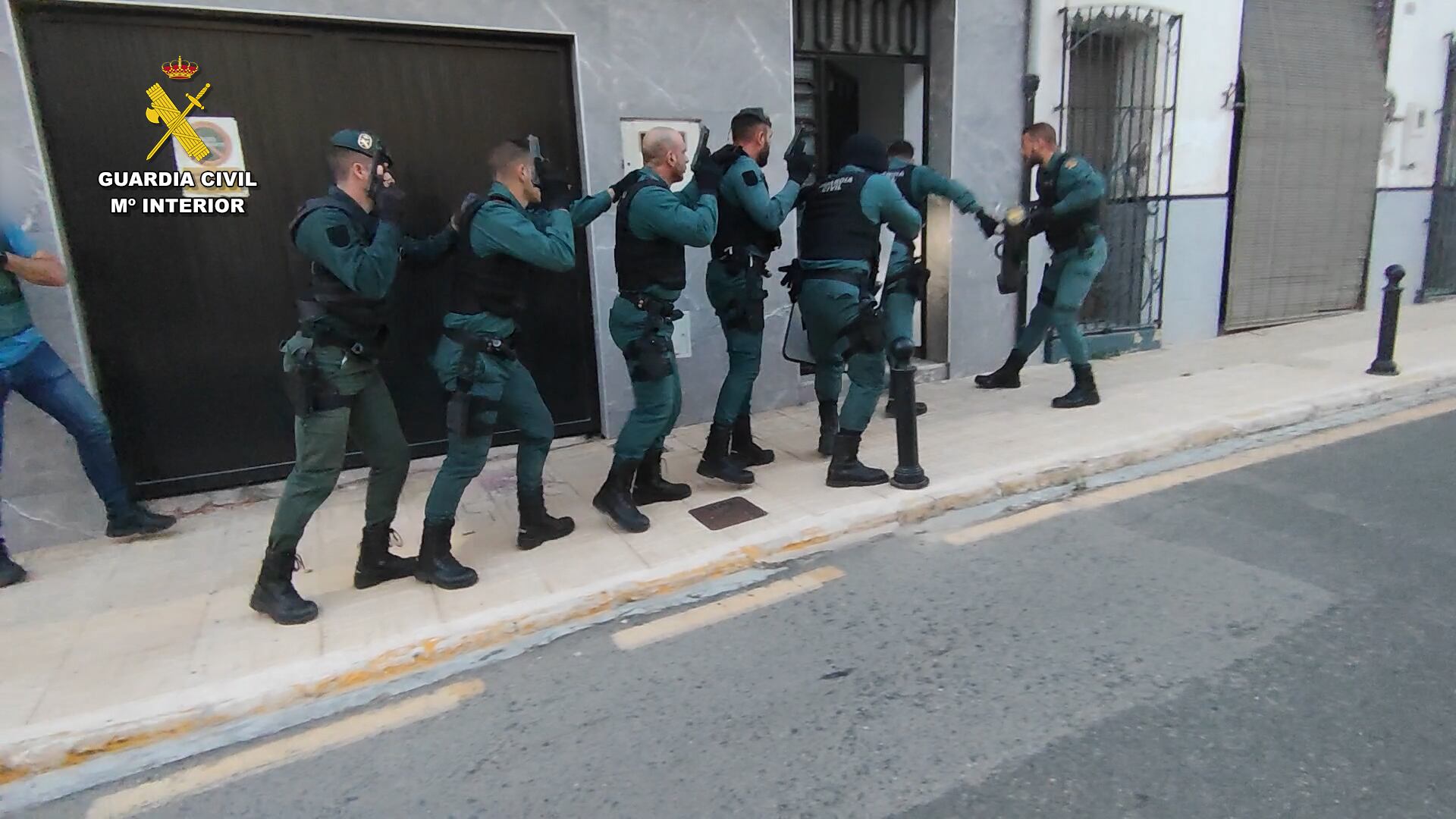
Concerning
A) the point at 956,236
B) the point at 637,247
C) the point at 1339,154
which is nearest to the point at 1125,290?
the point at 956,236

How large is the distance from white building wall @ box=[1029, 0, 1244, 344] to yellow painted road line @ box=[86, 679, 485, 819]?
27.6ft

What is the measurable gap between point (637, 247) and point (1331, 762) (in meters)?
3.44

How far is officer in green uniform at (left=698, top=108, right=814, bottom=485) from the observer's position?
4504 mm

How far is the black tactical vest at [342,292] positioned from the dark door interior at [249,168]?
1882mm

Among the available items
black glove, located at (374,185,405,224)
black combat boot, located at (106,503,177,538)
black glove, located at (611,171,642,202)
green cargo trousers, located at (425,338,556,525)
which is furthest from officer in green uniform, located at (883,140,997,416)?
black combat boot, located at (106,503,177,538)

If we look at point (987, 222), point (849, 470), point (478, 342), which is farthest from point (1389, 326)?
point (478, 342)

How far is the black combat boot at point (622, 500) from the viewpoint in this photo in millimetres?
4430

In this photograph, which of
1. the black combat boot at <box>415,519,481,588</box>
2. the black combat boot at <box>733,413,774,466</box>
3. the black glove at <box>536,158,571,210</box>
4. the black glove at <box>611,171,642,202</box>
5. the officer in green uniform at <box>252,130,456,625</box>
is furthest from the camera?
the black combat boot at <box>733,413,774,466</box>

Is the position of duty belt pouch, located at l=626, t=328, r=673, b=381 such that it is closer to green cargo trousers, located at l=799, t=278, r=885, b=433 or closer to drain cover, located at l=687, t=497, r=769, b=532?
drain cover, located at l=687, t=497, r=769, b=532

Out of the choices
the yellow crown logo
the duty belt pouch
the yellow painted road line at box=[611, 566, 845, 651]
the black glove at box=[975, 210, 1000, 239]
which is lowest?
the yellow painted road line at box=[611, 566, 845, 651]

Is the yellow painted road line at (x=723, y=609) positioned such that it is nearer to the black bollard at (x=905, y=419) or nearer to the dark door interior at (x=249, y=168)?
the black bollard at (x=905, y=419)

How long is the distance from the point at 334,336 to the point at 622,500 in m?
1.67

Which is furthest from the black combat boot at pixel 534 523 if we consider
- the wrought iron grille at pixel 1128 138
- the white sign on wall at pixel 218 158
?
the wrought iron grille at pixel 1128 138

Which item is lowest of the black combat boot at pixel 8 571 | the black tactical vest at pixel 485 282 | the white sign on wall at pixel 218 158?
the black combat boot at pixel 8 571
